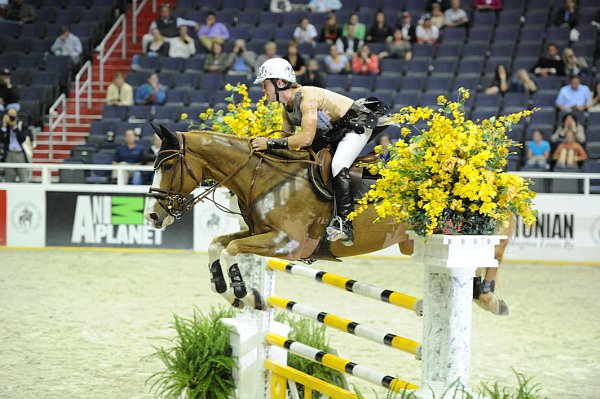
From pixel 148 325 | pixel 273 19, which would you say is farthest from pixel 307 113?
pixel 273 19

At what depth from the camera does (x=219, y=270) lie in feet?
16.9

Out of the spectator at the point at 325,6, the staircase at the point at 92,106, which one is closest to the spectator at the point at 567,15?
the spectator at the point at 325,6

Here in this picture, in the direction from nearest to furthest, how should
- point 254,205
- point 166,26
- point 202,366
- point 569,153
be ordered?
point 254,205 → point 202,366 → point 569,153 → point 166,26

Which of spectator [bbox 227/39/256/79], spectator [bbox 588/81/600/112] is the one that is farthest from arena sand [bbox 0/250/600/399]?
spectator [bbox 227/39/256/79]

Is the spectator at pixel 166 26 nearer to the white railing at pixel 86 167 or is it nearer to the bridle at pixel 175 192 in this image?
the white railing at pixel 86 167

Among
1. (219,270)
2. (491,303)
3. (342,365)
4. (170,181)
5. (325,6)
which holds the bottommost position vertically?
(342,365)

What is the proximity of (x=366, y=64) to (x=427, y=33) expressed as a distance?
1.36 metres

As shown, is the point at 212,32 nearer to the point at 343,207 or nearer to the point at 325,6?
the point at 325,6

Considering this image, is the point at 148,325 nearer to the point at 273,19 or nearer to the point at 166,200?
the point at 166,200

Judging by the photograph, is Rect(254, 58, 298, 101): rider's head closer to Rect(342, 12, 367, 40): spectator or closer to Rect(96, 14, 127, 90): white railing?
Rect(342, 12, 367, 40): spectator

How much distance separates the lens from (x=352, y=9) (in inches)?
688

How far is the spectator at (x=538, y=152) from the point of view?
13164mm

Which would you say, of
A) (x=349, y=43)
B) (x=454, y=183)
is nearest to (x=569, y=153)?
(x=349, y=43)

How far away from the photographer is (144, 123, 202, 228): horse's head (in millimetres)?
5199
